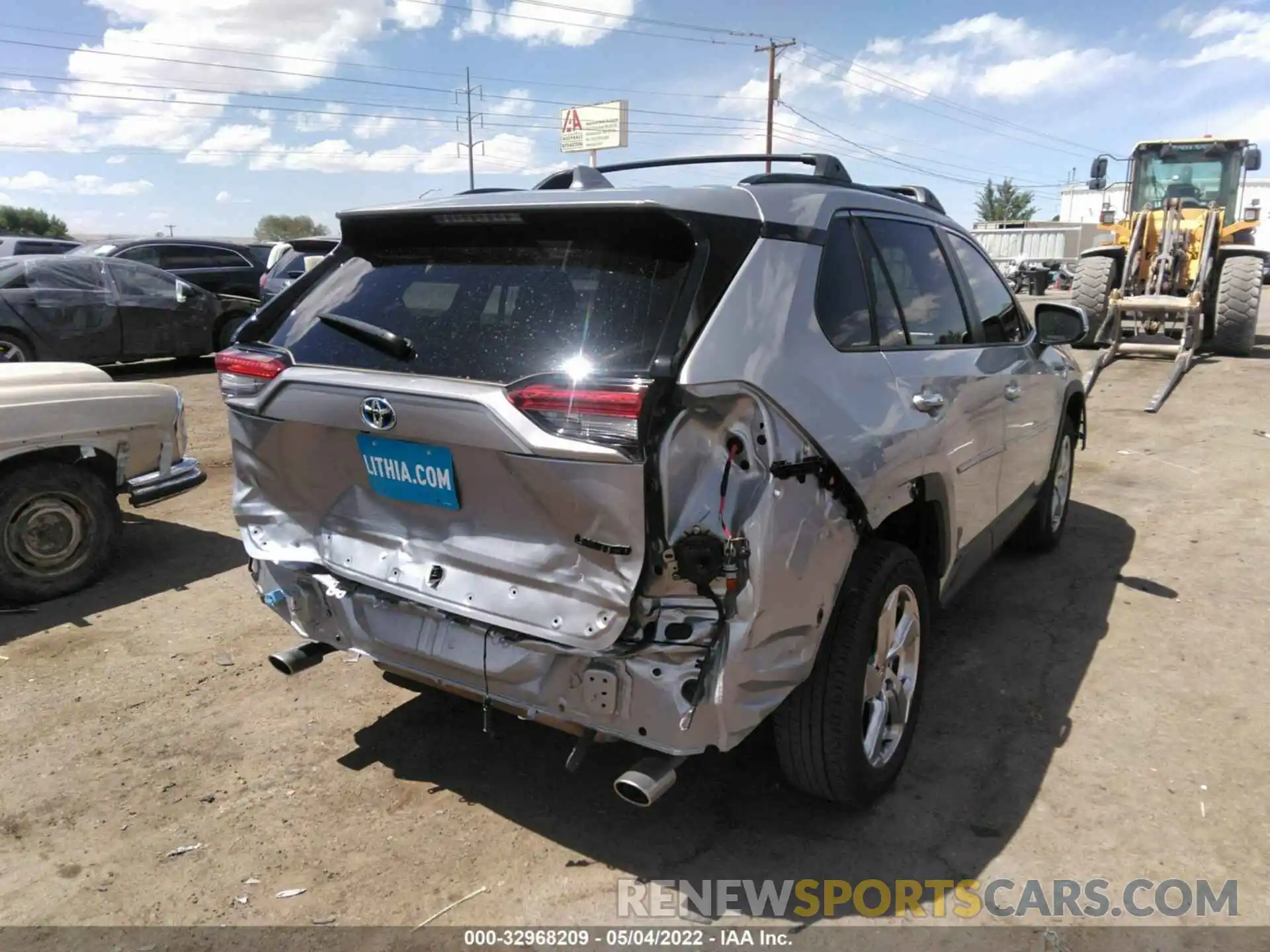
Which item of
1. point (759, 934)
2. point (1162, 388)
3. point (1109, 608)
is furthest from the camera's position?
point (1162, 388)

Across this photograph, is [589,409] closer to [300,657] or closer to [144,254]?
[300,657]

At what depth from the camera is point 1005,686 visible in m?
3.85

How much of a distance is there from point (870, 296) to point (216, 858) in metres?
2.73

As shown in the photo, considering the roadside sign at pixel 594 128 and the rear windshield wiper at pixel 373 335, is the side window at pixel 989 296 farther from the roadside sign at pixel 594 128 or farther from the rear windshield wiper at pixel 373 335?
the roadside sign at pixel 594 128

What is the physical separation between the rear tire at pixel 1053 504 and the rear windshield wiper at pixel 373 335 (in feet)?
12.1

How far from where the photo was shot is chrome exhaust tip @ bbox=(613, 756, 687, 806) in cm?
231

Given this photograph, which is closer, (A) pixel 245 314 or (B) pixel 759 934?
(B) pixel 759 934

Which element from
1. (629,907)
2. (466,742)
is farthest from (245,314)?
(629,907)

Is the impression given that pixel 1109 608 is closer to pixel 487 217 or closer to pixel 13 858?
pixel 487 217

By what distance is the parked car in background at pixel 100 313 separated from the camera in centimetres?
1058

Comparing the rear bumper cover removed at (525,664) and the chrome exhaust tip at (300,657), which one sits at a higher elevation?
the rear bumper cover removed at (525,664)

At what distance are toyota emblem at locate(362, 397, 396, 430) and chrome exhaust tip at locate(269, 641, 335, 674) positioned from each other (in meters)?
0.90

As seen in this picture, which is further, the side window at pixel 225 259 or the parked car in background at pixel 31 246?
the parked car in background at pixel 31 246

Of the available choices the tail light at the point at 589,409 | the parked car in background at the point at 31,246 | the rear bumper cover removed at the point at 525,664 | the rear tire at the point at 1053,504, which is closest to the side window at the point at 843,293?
the tail light at the point at 589,409
